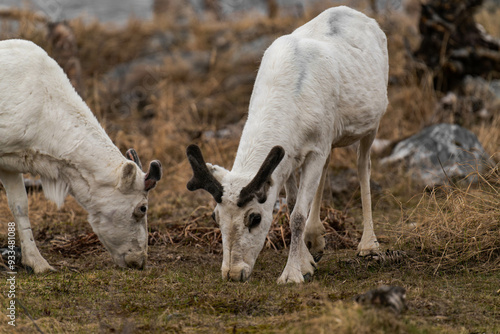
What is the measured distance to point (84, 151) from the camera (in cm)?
595

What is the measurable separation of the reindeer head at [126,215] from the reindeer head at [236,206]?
87 centimetres

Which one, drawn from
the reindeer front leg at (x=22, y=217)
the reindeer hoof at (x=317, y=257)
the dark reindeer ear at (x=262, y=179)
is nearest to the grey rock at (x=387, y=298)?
the dark reindeer ear at (x=262, y=179)

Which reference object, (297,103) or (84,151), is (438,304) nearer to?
(297,103)

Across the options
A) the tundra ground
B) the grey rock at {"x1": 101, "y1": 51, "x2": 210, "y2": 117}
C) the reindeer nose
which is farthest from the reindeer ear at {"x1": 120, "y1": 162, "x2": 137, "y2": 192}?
the grey rock at {"x1": 101, "y1": 51, "x2": 210, "y2": 117}

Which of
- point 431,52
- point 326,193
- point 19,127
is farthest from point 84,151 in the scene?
point 431,52

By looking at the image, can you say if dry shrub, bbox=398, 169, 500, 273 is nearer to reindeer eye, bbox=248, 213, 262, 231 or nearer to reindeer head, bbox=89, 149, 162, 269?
reindeer eye, bbox=248, 213, 262, 231

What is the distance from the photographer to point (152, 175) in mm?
5902

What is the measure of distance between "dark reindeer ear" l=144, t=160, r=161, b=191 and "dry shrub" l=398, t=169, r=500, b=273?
239cm

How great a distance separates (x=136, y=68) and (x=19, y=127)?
9810 millimetres

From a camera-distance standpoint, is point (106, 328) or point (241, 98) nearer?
point (106, 328)

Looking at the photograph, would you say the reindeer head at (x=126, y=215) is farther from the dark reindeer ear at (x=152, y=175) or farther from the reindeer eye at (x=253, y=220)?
the reindeer eye at (x=253, y=220)

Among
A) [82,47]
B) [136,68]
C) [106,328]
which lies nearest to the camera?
[106,328]

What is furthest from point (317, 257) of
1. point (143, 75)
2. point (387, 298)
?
point (143, 75)

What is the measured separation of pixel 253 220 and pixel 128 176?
1405mm
